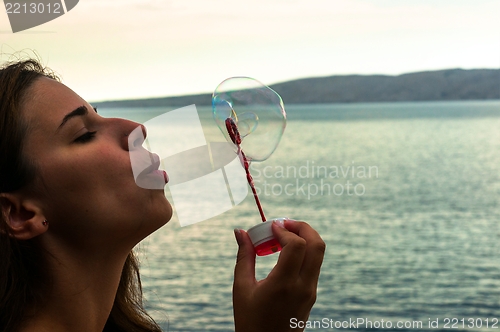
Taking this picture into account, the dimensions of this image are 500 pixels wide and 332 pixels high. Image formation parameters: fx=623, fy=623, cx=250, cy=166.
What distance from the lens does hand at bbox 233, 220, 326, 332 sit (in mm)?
1658

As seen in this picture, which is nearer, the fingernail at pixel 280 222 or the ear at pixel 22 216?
the ear at pixel 22 216

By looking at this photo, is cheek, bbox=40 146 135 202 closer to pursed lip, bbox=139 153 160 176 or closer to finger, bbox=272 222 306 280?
pursed lip, bbox=139 153 160 176

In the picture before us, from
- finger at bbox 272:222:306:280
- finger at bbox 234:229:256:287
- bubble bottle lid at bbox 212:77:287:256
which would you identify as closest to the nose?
finger at bbox 234:229:256:287

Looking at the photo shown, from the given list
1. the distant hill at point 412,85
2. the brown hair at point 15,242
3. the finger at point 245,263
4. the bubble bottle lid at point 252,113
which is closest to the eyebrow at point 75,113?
the brown hair at point 15,242

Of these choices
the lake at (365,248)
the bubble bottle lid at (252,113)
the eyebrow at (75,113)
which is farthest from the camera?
the lake at (365,248)

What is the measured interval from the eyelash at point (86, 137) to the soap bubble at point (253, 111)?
0.92 meters

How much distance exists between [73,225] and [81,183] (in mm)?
125

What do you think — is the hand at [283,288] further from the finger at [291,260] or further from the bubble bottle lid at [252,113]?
the bubble bottle lid at [252,113]

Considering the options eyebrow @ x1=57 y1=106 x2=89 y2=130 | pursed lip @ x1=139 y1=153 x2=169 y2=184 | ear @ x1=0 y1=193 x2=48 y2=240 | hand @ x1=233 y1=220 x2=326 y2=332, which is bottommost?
hand @ x1=233 y1=220 x2=326 y2=332

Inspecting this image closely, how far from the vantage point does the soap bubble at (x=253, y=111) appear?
2.70m

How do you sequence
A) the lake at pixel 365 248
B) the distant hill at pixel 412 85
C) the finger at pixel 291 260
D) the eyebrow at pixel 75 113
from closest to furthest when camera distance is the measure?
the finger at pixel 291 260, the eyebrow at pixel 75 113, the lake at pixel 365 248, the distant hill at pixel 412 85

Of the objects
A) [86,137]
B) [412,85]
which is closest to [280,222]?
[86,137]

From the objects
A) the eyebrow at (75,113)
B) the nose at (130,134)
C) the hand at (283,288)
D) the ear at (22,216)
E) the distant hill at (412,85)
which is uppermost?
the eyebrow at (75,113)

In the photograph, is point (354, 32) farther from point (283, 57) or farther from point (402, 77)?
point (402, 77)
